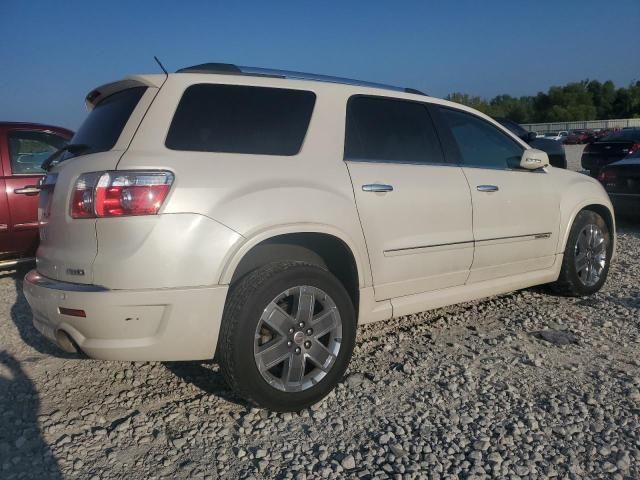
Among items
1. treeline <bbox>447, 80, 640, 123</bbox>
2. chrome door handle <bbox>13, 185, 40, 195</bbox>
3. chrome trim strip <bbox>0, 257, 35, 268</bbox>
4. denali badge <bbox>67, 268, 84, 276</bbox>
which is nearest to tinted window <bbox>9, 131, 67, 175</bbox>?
chrome door handle <bbox>13, 185, 40, 195</bbox>

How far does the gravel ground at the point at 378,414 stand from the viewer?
2.67 m

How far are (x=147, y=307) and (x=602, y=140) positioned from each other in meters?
15.1

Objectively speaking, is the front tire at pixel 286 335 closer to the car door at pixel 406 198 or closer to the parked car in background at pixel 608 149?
the car door at pixel 406 198

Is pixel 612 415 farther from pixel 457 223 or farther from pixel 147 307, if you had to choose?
pixel 147 307

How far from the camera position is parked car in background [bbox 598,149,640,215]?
8680 millimetres

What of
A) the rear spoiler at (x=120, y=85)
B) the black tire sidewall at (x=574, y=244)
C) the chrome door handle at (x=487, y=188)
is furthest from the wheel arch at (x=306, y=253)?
the black tire sidewall at (x=574, y=244)

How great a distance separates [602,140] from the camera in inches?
589

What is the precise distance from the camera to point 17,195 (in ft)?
19.3

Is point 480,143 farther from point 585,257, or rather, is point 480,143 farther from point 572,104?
point 572,104

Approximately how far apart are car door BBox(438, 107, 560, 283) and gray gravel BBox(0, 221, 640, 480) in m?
0.56

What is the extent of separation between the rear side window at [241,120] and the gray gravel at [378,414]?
4.93 ft

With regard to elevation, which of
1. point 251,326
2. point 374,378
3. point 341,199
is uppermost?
point 341,199

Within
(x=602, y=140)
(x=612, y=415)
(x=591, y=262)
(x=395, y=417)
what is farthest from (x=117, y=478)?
(x=602, y=140)

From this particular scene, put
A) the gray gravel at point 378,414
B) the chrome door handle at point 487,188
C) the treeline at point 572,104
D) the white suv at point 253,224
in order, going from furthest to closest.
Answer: the treeline at point 572,104
the chrome door handle at point 487,188
the white suv at point 253,224
the gray gravel at point 378,414
